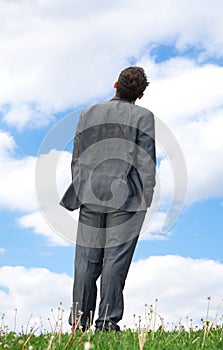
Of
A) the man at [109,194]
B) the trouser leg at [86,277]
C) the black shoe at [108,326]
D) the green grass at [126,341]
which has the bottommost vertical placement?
the green grass at [126,341]

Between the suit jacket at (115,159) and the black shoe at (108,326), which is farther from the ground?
the suit jacket at (115,159)

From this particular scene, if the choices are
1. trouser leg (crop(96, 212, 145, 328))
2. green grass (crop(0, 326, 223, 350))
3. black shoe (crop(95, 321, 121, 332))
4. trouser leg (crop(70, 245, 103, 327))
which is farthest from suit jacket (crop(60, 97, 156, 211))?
green grass (crop(0, 326, 223, 350))

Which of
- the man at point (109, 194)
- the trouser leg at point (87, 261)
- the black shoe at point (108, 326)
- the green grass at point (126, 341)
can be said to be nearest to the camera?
the green grass at point (126, 341)

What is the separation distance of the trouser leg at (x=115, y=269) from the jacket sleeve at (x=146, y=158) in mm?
271

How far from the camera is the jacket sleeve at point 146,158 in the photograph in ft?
19.8

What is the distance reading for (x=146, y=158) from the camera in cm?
604

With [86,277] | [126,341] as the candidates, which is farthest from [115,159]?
[126,341]

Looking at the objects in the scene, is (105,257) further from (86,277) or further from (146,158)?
(146,158)

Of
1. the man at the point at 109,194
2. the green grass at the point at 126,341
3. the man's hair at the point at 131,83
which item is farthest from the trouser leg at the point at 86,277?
the man's hair at the point at 131,83

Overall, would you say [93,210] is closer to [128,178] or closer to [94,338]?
[128,178]

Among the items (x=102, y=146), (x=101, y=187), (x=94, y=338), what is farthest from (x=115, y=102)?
(x=94, y=338)

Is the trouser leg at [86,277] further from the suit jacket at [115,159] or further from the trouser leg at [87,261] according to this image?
the suit jacket at [115,159]

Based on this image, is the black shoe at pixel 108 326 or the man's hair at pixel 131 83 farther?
the man's hair at pixel 131 83

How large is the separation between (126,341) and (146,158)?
1.98 metres
